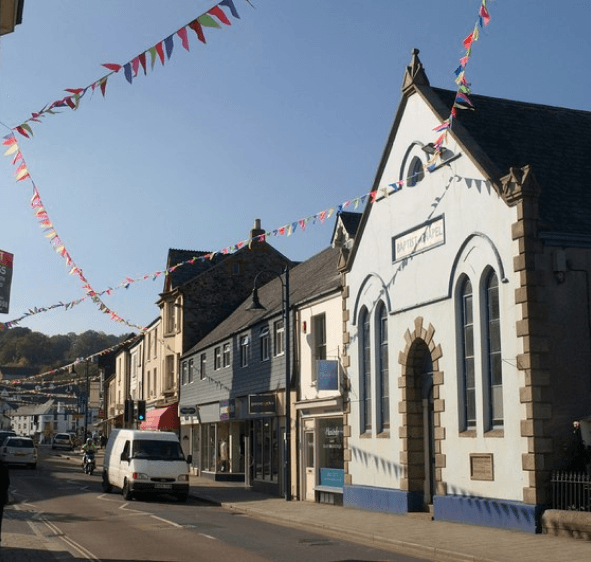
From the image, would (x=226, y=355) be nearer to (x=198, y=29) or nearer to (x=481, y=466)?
(x=481, y=466)

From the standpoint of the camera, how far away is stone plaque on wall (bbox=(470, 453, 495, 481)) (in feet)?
58.9

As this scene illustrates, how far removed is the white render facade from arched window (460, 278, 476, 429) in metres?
0.02

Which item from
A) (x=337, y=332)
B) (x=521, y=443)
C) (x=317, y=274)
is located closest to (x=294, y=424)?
(x=337, y=332)

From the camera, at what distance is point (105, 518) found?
2062cm

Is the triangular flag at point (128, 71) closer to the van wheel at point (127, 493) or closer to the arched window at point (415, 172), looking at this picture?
the arched window at point (415, 172)

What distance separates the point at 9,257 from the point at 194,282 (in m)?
28.1

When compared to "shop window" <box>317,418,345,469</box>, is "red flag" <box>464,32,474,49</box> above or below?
above

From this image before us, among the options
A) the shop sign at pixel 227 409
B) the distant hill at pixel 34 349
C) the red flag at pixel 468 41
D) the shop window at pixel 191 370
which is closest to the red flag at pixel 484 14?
the red flag at pixel 468 41

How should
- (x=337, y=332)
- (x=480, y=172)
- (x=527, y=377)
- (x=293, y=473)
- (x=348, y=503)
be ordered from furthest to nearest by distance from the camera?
(x=293, y=473) < (x=337, y=332) < (x=348, y=503) < (x=480, y=172) < (x=527, y=377)

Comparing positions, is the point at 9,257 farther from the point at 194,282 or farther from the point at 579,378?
the point at 194,282

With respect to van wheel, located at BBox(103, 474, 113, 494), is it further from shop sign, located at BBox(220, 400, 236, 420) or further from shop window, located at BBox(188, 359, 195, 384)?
shop window, located at BBox(188, 359, 195, 384)

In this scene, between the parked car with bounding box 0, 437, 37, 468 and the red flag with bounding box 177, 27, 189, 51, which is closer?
the red flag with bounding box 177, 27, 189, 51

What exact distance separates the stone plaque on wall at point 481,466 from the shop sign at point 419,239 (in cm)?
494

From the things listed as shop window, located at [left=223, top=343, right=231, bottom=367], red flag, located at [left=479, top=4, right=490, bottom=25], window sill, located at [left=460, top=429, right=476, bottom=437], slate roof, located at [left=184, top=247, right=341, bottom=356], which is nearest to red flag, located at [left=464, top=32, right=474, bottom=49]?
red flag, located at [left=479, top=4, right=490, bottom=25]
